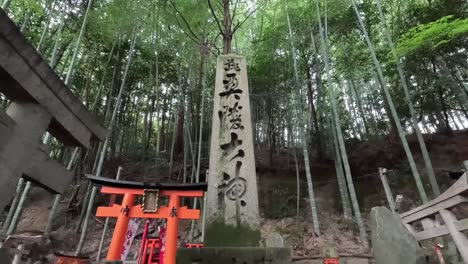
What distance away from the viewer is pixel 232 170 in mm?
3340

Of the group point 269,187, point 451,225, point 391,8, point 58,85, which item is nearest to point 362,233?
point 269,187

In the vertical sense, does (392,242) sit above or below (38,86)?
below

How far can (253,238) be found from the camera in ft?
9.78

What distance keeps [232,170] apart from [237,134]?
46cm

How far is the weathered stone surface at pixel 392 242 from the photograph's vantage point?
2.19 metres

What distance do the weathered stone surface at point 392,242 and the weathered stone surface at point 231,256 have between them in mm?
821

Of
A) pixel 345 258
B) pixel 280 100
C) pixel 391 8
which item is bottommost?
pixel 345 258

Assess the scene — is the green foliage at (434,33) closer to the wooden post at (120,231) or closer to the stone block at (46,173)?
the wooden post at (120,231)

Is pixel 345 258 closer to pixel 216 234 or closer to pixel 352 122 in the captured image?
pixel 216 234

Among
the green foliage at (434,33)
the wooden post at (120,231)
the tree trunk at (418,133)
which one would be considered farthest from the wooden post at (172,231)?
the green foliage at (434,33)

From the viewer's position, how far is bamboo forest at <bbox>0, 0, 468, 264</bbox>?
2.65 m

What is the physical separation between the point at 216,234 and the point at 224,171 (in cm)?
70

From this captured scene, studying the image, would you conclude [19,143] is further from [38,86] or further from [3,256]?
[3,256]

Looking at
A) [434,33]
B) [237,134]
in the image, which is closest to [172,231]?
[237,134]
